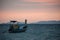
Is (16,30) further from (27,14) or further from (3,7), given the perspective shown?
(3,7)

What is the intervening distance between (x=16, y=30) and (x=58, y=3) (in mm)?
939

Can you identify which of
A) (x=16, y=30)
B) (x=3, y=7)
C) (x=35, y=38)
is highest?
(x=3, y=7)

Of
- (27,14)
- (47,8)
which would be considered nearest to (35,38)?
(27,14)

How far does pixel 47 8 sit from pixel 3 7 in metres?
0.83

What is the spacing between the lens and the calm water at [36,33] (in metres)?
2.18

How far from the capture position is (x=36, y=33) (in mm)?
2205

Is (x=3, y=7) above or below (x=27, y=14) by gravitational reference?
above

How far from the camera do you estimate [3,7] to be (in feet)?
7.40

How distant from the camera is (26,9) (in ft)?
7.41

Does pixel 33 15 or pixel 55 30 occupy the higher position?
pixel 33 15

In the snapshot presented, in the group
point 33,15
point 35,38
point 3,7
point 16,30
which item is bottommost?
point 35,38

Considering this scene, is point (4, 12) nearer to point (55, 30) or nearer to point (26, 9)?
point (26, 9)

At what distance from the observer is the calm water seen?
218 centimetres

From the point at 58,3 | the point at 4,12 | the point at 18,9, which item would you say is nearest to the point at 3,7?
the point at 4,12
